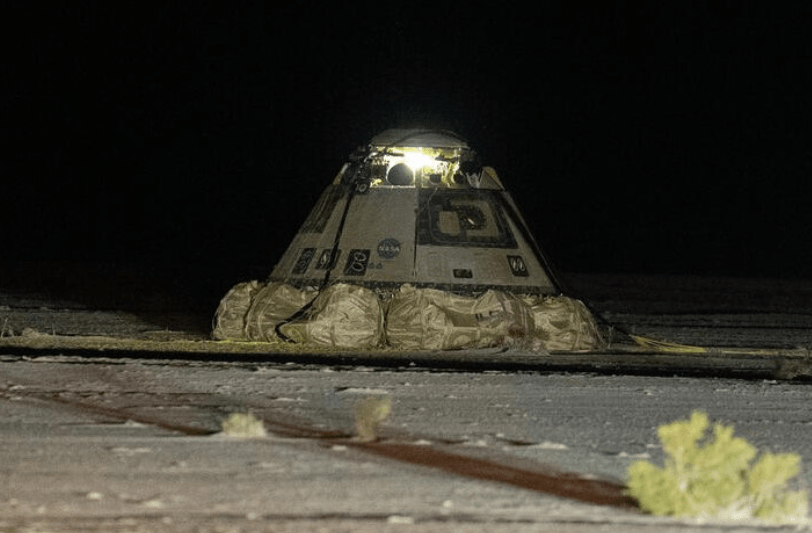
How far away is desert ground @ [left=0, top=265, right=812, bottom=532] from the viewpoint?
828cm

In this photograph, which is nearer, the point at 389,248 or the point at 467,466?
the point at 467,466

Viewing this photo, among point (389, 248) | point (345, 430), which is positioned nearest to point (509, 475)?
point (345, 430)

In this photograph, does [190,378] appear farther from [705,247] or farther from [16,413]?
[705,247]

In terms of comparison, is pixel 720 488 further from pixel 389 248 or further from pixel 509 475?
pixel 389 248

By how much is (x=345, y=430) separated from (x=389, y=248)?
5926 mm

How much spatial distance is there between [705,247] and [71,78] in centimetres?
2199

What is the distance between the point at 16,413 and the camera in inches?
460

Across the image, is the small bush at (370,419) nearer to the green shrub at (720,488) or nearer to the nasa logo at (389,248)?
the green shrub at (720,488)

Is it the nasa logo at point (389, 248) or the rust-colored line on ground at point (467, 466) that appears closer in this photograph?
the rust-colored line on ground at point (467, 466)

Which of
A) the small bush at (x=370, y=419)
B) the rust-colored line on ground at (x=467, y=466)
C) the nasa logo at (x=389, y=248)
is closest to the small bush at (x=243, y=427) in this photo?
the rust-colored line on ground at (x=467, y=466)

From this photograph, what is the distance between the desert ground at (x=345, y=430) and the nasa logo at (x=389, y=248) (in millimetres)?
985

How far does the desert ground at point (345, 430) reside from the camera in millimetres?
8281

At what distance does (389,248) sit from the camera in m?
16.9

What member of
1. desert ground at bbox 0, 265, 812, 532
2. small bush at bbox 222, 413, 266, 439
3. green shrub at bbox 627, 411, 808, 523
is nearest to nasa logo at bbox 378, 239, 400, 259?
desert ground at bbox 0, 265, 812, 532
